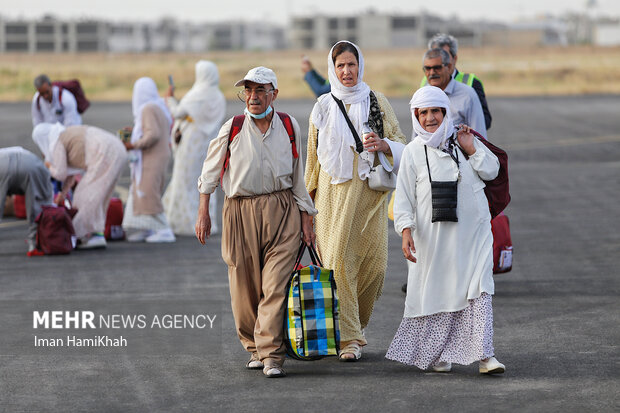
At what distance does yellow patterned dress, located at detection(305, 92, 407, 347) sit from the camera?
759 centimetres

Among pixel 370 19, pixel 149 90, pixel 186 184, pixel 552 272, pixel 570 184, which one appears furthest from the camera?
pixel 370 19

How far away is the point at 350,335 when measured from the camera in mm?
7496

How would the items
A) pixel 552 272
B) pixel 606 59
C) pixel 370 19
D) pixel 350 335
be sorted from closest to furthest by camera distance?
pixel 350 335 < pixel 552 272 < pixel 606 59 < pixel 370 19

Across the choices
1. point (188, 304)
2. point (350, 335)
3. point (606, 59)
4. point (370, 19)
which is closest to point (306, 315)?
point (350, 335)

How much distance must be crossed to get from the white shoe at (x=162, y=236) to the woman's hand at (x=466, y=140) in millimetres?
6892

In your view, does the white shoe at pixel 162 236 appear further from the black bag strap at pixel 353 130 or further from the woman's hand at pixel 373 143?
the woman's hand at pixel 373 143

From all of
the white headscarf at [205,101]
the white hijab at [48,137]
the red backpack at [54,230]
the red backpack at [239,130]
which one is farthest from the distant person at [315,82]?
the red backpack at [239,130]

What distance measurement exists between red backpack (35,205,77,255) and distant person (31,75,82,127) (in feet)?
8.57

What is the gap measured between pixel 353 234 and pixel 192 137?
266 inches

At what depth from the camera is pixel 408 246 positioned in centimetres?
691

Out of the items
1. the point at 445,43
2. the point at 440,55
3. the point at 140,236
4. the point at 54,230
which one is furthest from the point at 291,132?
the point at 140,236

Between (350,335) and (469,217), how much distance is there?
3.83ft

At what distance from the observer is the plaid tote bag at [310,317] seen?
702 cm

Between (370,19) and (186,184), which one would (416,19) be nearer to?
(370,19)
